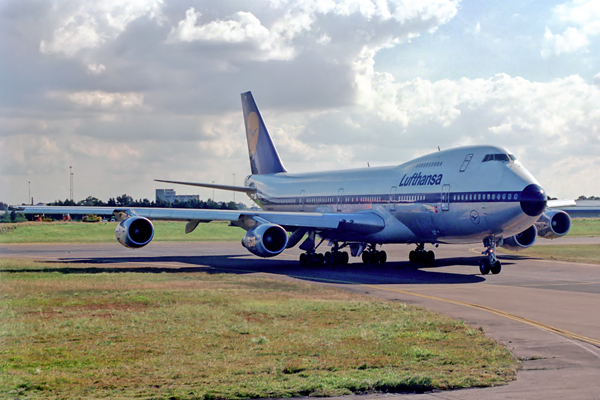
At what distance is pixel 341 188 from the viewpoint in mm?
39906

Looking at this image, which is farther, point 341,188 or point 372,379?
point 341,188

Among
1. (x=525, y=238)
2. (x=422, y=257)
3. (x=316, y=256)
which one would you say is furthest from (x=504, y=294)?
(x=525, y=238)

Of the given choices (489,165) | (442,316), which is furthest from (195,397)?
(489,165)

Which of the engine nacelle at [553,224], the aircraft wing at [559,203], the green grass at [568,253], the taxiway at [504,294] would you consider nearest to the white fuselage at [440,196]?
the taxiway at [504,294]

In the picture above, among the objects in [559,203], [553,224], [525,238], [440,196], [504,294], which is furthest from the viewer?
[559,203]

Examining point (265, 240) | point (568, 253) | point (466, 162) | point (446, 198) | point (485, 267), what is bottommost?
point (568, 253)

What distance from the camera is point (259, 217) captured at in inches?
1366

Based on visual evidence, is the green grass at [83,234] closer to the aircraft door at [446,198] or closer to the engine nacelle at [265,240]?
the engine nacelle at [265,240]

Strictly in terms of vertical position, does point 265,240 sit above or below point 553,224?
below

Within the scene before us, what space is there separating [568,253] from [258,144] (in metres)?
23.0

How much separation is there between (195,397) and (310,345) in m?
4.16

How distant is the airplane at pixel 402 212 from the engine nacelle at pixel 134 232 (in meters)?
0.05

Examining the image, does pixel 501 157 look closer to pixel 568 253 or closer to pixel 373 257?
pixel 373 257

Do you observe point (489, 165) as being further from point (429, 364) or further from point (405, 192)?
point (429, 364)
